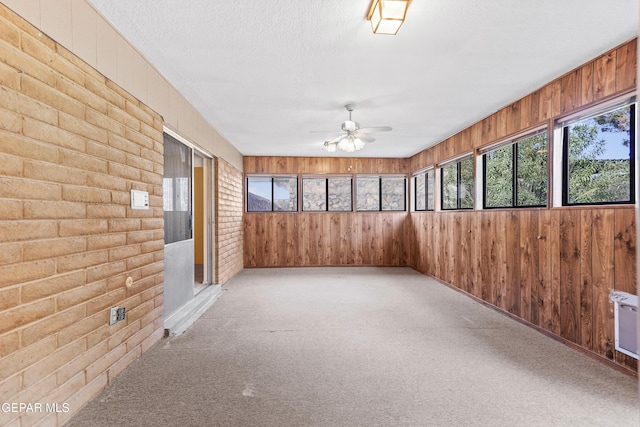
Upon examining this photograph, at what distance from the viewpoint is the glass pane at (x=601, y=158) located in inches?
99.6

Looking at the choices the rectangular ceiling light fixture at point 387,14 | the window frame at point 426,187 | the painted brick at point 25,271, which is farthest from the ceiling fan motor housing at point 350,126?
the painted brick at point 25,271

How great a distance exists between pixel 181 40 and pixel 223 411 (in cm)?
271

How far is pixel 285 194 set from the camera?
7.41m

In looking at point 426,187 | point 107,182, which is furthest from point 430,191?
point 107,182

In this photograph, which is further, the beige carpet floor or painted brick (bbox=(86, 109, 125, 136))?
painted brick (bbox=(86, 109, 125, 136))

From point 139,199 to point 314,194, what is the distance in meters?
5.07

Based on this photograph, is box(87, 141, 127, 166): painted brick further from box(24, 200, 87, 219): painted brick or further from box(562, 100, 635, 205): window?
box(562, 100, 635, 205): window

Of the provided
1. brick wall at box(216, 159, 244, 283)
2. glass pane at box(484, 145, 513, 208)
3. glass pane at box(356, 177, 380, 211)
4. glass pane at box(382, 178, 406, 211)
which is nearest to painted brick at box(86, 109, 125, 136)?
brick wall at box(216, 159, 244, 283)

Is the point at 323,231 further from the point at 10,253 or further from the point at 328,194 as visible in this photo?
the point at 10,253

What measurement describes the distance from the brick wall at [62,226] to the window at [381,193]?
5.53 metres

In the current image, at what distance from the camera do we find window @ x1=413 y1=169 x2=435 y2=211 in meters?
6.38

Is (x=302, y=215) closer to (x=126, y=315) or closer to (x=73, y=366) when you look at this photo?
(x=126, y=315)

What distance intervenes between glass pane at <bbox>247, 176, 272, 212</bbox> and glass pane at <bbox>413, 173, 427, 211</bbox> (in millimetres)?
3478

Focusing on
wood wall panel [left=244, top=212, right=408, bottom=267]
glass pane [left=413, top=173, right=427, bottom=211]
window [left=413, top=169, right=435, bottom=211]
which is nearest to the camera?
window [left=413, top=169, right=435, bottom=211]
